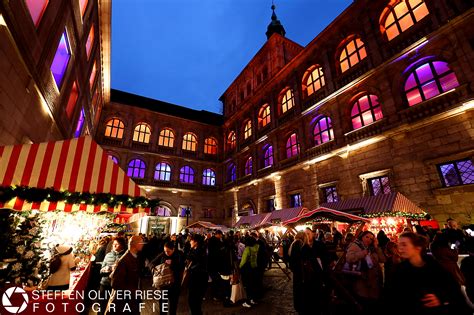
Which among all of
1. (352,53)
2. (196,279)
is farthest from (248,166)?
Answer: (196,279)

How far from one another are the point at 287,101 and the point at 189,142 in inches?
537

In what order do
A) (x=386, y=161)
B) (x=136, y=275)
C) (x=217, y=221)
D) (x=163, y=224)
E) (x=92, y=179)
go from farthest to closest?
(x=217, y=221)
(x=163, y=224)
(x=386, y=161)
(x=92, y=179)
(x=136, y=275)

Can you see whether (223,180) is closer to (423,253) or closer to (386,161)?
(386,161)

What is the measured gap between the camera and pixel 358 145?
12.0 metres

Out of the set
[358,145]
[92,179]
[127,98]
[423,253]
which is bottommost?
[423,253]

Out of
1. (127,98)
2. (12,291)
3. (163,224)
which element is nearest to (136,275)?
(12,291)

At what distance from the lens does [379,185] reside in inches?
433

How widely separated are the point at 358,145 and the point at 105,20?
54.3 ft

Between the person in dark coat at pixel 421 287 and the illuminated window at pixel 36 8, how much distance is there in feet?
30.9

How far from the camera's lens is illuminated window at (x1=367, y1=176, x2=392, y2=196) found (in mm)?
10677

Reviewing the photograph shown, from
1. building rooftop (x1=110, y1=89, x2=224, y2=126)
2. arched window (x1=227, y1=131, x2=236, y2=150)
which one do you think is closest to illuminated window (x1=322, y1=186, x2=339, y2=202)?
arched window (x1=227, y1=131, x2=236, y2=150)

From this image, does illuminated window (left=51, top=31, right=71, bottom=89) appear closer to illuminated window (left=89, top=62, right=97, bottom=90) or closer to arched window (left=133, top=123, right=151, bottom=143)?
illuminated window (left=89, top=62, right=97, bottom=90)

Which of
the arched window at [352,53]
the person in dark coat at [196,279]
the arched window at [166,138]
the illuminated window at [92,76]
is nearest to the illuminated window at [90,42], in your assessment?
the illuminated window at [92,76]

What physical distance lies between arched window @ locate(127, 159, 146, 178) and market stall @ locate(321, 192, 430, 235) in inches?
806
